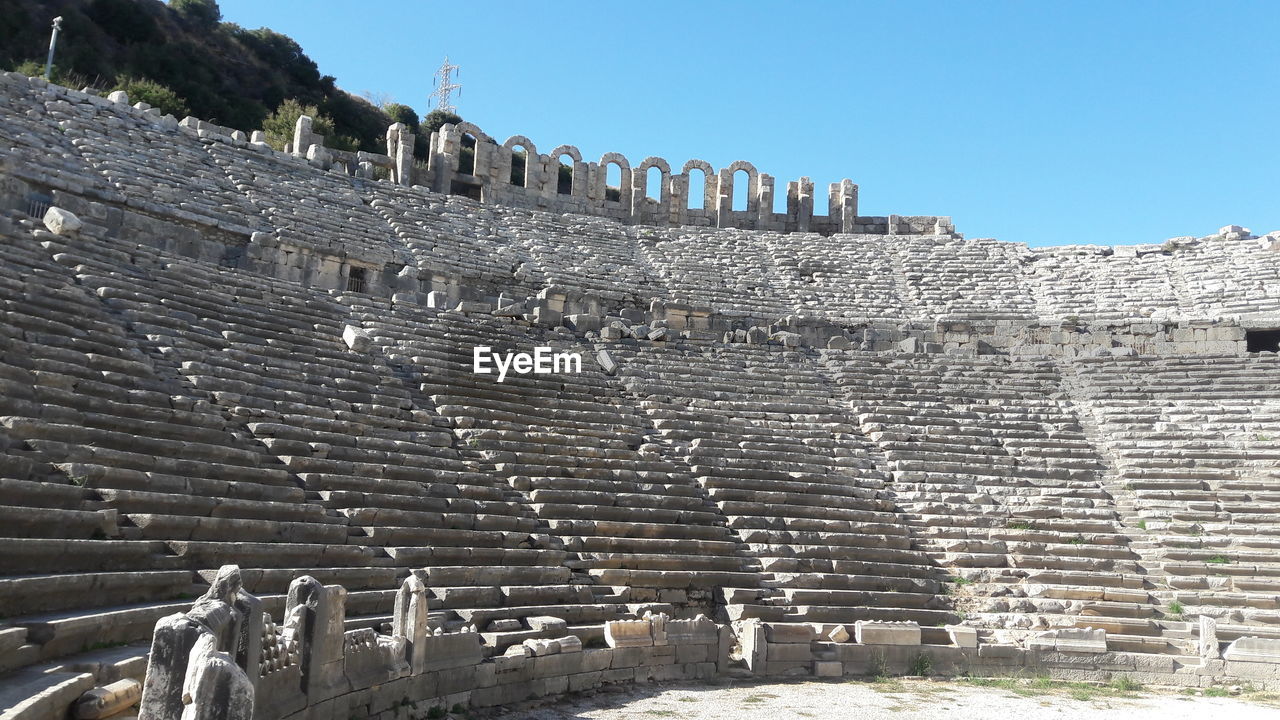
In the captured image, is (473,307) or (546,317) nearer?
(473,307)

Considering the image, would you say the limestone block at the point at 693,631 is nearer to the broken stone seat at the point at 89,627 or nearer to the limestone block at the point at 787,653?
the limestone block at the point at 787,653

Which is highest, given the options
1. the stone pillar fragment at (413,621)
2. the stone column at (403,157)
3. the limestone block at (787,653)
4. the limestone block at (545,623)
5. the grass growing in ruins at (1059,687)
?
the stone column at (403,157)

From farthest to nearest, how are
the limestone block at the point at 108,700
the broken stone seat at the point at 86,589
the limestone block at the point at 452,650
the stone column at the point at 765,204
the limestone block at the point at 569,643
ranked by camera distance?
1. the stone column at the point at 765,204
2. the limestone block at the point at 569,643
3. the limestone block at the point at 452,650
4. the broken stone seat at the point at 86,589
5. the limestone block at the point at 108,700

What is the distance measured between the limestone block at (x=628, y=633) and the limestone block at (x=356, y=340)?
6.30 metres

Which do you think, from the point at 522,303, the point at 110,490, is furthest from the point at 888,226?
the point at 110,490

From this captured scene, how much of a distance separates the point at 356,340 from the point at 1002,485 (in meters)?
9.88

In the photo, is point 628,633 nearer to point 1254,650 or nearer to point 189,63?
point 1254,650

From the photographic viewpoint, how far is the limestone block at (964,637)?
11.3m

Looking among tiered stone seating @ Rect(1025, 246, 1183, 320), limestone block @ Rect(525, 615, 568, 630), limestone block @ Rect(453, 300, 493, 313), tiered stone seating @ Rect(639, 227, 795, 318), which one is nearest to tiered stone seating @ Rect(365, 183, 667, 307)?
tiered stone seating @ Rect(639, 227, 795, 318)

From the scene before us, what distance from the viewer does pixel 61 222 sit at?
13273 millimetres

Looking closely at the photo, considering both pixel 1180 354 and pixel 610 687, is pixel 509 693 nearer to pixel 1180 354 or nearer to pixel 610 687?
pixel 610 687

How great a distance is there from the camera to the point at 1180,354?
19.9 m

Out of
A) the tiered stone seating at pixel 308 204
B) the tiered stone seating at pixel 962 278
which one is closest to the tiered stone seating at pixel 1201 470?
the tiered stone seating at pixel 962 278

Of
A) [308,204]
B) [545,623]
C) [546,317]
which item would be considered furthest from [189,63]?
[545,623]
